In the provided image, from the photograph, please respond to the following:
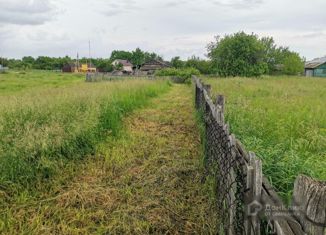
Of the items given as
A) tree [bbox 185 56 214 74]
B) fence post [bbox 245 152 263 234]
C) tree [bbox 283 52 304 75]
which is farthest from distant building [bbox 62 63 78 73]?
fence post [bbox 245 152 263 234]

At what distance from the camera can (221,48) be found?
117ft

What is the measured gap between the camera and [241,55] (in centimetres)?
3512

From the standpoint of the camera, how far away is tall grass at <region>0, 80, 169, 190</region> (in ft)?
13.7

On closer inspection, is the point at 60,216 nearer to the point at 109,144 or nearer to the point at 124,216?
the point at 124,216

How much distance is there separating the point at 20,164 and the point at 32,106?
2347 mm

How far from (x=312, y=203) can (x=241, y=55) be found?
117ft

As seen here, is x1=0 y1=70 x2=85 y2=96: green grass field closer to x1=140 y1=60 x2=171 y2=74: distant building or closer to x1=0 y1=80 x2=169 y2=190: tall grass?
x1=0 y1=80 x2=169 y2=190: tall grass

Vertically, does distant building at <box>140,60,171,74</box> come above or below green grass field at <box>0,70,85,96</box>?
above

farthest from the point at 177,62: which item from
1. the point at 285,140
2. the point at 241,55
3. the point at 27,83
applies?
the point at 285,140

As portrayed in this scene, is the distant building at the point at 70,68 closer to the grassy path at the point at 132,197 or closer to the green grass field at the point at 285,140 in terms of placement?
the green grass field at the point at 285,140

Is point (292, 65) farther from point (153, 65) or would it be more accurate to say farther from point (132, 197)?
point (132, 197)

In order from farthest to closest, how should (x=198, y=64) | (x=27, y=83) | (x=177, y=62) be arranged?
(x=177, y=62) → (x=198, y=64) → (x=27, y=83)

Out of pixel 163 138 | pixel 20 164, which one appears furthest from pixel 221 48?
pixel 20 164

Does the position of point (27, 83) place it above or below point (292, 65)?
below
